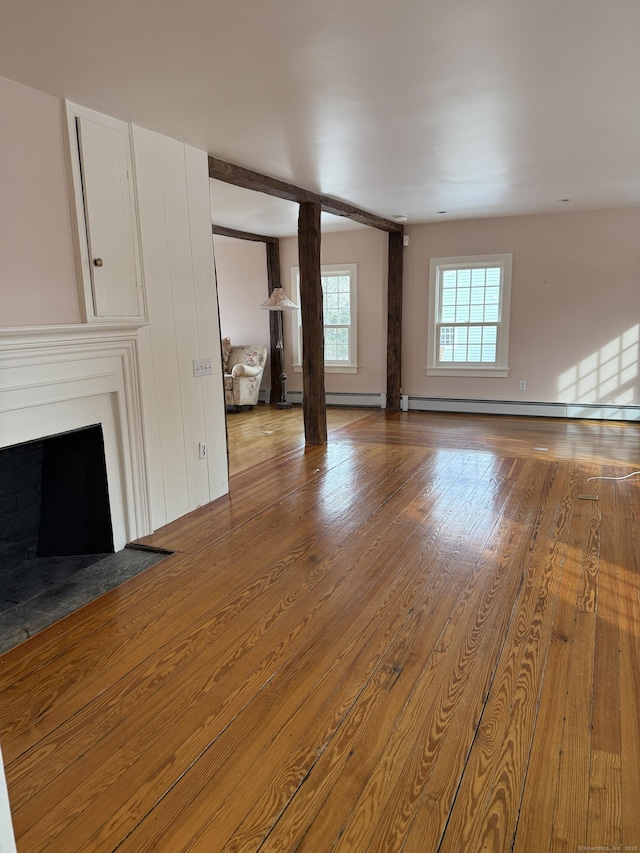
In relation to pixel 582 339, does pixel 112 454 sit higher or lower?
lower

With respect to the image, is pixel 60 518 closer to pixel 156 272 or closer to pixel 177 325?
pixel 177 325

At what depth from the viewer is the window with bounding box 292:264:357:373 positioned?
27.0 feet

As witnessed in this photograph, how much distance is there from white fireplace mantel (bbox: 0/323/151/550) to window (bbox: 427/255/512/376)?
17.1 feet

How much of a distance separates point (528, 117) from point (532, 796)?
3482 millimetres

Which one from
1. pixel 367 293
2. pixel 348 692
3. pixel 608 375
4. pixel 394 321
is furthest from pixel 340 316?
pixel 348 692

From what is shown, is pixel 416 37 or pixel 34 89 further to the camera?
pixel 34 89

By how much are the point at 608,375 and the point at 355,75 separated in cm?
557

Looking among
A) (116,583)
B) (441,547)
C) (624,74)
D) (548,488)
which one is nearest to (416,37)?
(624,74)

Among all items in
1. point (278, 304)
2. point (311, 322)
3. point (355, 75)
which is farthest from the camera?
point (278, 304)

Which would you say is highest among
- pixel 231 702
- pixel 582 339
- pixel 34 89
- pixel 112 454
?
pixel 34 89

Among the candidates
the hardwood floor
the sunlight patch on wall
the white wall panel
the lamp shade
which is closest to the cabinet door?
the white wall panel

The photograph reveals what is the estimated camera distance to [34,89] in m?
2.76

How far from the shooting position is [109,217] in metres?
3.21

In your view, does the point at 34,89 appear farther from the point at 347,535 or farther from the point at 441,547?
the point at 441,547
